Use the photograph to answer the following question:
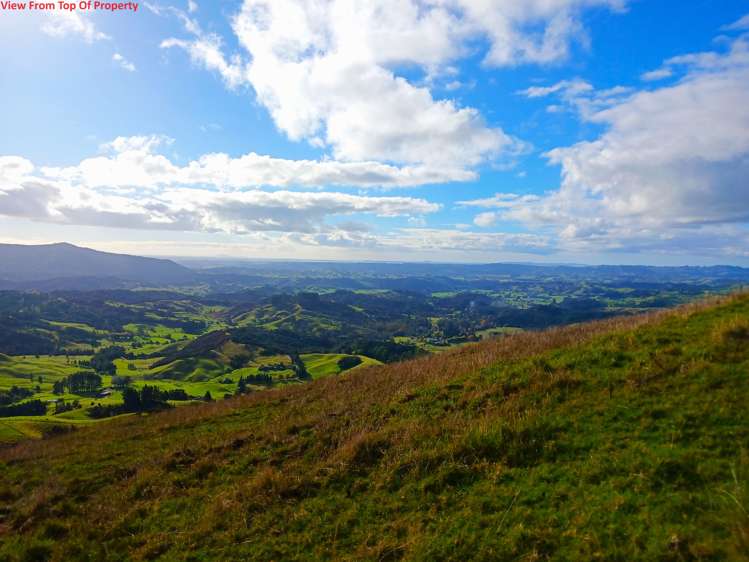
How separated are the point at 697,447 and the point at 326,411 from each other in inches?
472

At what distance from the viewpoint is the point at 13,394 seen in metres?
125

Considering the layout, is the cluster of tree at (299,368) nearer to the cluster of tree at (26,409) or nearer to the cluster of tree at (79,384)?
the cluster of tree at (79,384)

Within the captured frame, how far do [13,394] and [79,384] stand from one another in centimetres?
1790

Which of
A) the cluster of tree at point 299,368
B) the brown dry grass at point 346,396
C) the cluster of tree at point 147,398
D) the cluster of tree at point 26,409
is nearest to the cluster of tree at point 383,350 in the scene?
the cluster of tree at point 299,368

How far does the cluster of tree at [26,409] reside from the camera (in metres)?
96.0

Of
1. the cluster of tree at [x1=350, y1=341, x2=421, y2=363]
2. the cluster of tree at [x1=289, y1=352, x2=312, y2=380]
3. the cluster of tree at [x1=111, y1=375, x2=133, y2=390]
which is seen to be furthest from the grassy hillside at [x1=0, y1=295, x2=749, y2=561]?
the cluster of tree at [x1=111, y1=375, x2=133, y2=390]

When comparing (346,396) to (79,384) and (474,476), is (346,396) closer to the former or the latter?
(474,476)

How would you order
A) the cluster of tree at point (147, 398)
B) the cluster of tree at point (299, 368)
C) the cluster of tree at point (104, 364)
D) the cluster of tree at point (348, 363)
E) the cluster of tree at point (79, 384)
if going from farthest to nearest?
the cluster of tree at point (104, 364) → the cluster of tree at point (79, 384) → the cluster of tree at point (299, 368) → the cluster of tree at point (348, 363) → the cluster of tree at point (147, 398)

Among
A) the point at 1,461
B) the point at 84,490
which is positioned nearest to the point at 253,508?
the point at 84,490

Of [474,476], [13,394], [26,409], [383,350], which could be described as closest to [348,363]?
[383,350]

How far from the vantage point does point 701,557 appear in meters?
4.95

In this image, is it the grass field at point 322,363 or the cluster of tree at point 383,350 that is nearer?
the grass field at point 322,363

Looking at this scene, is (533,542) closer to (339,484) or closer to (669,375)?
(339,484)

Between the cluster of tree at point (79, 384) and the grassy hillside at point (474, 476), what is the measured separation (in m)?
151
